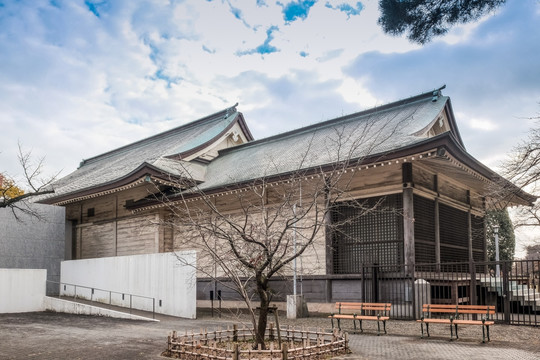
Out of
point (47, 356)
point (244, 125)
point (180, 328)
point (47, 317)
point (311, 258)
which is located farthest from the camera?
point (244, 125)

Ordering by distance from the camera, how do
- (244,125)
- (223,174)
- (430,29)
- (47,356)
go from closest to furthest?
(430,29) < (47,356) < (223,174) < (244,125)

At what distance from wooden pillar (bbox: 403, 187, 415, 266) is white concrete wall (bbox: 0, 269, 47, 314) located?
1431 cm

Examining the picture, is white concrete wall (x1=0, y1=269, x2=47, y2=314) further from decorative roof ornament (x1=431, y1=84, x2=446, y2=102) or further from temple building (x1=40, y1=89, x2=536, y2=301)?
decorative roof ornament (x1=431, y1=84, x2=446, y2=102)

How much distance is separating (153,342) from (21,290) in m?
11.1

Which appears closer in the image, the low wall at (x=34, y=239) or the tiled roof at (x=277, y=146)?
the tiled roof at (x=277, y=146)

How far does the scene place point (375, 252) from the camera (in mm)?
18391

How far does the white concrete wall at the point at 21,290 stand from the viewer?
2016cm

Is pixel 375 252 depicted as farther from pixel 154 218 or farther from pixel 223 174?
pixel 154 218

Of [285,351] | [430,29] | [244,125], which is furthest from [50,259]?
[430,29]

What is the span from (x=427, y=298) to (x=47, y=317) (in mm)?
12810

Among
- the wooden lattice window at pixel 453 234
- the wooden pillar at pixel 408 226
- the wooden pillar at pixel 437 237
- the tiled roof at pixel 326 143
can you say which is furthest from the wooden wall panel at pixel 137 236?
the wooden lattice window at pixel 453 234

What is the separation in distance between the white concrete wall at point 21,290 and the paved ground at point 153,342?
3894mm

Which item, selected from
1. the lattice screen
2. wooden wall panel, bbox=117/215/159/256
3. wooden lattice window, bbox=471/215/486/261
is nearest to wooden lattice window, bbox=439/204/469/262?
wooden lattice window, bbox=471/215/486/261

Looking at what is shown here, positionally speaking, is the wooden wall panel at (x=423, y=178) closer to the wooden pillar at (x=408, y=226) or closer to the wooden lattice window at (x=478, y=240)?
the wooden pillar at (x=408, y=226)
